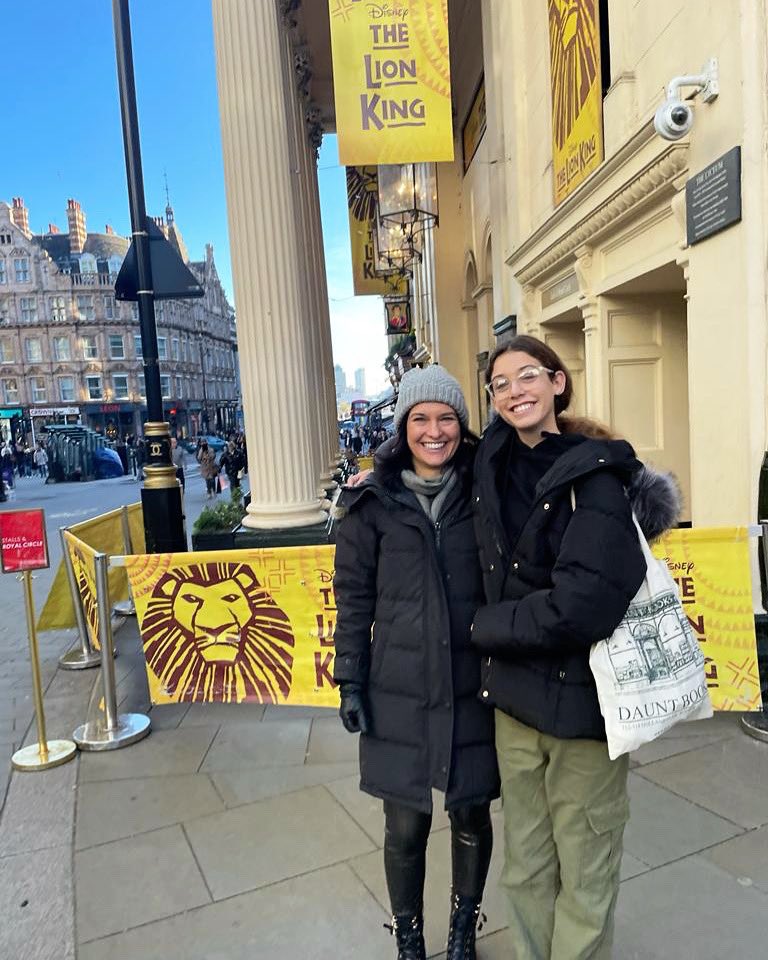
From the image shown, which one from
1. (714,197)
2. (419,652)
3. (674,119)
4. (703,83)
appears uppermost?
(703,83)

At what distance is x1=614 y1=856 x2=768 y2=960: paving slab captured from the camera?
2.32 meters

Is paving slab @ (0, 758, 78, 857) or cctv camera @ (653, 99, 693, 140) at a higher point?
cctv camera @ (653, 99, 693, 140)

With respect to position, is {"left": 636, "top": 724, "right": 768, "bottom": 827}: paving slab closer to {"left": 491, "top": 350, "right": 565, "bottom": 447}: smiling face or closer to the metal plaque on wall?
{"left": 491, "top": 350, "right": 565, "bottom": 447}: smiling face

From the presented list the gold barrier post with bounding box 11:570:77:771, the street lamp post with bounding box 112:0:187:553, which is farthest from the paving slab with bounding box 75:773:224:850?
the street lamp post with bounding box 112:0:187:553

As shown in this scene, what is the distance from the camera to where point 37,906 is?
2775 millimetres

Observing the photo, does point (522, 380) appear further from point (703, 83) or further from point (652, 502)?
point (703, 83)

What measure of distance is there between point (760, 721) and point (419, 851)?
8.43ft

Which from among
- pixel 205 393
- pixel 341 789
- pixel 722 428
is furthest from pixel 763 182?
pixel 205 393

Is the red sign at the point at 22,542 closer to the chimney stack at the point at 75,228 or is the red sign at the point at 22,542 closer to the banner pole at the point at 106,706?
the banner pole at the point at 106,706

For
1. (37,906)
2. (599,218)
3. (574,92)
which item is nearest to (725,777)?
(37,906)

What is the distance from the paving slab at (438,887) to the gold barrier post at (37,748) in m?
2.13

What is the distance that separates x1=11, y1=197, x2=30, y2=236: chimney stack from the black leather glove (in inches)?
3326

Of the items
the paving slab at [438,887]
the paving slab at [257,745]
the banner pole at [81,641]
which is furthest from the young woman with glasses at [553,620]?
the banner pole at [81,641]

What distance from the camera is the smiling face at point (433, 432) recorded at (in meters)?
2.14
